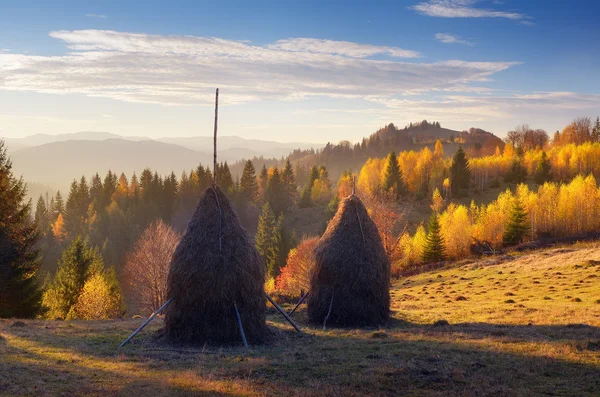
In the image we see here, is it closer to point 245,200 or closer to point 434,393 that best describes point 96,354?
point 434,393

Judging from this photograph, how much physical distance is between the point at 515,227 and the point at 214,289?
226 feet

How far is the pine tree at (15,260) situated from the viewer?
3788 cm

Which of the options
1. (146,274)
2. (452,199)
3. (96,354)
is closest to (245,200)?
(452,199)

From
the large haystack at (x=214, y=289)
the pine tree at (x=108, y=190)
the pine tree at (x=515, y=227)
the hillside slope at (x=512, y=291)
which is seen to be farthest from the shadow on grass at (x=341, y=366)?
the pine tree at (x=108, y=190)

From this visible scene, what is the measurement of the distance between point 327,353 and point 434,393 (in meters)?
5.76

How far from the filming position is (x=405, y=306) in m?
36.8

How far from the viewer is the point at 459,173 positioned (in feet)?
415

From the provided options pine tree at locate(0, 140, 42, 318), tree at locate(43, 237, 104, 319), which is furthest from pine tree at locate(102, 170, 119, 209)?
pine tree at locate(0, 140, 42, 318)

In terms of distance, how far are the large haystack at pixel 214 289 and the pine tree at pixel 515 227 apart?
2626 inches

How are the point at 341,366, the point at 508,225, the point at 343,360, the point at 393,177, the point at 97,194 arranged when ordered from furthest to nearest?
the point at 97,194 → the point at 393,177 → the point at 508,225 → the point at 343,360 → the point at 341,366

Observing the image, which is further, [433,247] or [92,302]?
[433,247]

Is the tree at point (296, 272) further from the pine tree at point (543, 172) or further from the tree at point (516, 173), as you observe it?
the pine tree at point (543, 172)

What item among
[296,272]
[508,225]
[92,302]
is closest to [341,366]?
[92,302]

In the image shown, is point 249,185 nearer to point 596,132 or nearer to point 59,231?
point 59,231
